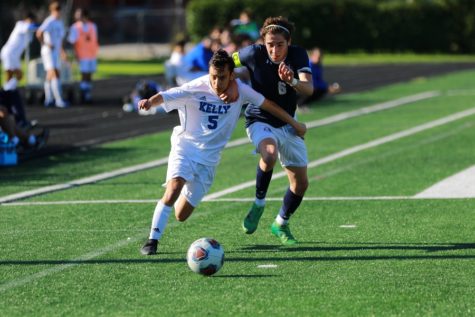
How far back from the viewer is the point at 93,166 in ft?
52.3

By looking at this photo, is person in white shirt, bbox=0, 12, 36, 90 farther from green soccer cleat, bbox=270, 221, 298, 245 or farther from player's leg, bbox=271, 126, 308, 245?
green soccer cleat, bbox=270, 221, 298, 245

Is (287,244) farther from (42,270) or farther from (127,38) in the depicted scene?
(127,38)

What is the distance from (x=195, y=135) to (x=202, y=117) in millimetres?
162

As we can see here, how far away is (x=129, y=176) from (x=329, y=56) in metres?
39.7

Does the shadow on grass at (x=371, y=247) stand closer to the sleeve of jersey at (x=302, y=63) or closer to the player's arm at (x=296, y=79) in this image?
the player's arm at (x=296, y=79)

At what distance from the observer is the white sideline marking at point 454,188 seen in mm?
12617

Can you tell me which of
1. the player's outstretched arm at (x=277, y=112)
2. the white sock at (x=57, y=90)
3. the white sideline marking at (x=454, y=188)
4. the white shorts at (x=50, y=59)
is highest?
the player's outstretched arm at (x=277, y=112)

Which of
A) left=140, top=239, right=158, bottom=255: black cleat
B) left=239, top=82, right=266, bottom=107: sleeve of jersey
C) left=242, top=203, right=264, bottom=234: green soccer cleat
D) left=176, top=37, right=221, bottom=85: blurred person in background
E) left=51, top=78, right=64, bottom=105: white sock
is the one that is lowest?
left=51, top=78, right=64, bottom=105: white sock

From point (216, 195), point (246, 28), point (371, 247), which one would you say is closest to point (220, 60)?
point (371, 247)

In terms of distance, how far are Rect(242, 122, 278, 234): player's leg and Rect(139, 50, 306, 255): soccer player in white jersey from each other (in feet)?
1.33

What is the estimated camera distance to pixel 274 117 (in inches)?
397

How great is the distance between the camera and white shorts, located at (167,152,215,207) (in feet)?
30.8

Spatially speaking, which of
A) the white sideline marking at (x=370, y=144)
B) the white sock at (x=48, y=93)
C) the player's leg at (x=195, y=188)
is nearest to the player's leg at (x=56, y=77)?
the white sock at (x=48, y=93)

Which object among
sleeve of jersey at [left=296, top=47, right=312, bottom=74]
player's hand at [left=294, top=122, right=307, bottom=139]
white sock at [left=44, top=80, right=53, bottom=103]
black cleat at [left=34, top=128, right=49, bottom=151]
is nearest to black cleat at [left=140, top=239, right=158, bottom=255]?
player's hand at [left=294, top=122, right=307, bottom=139]
